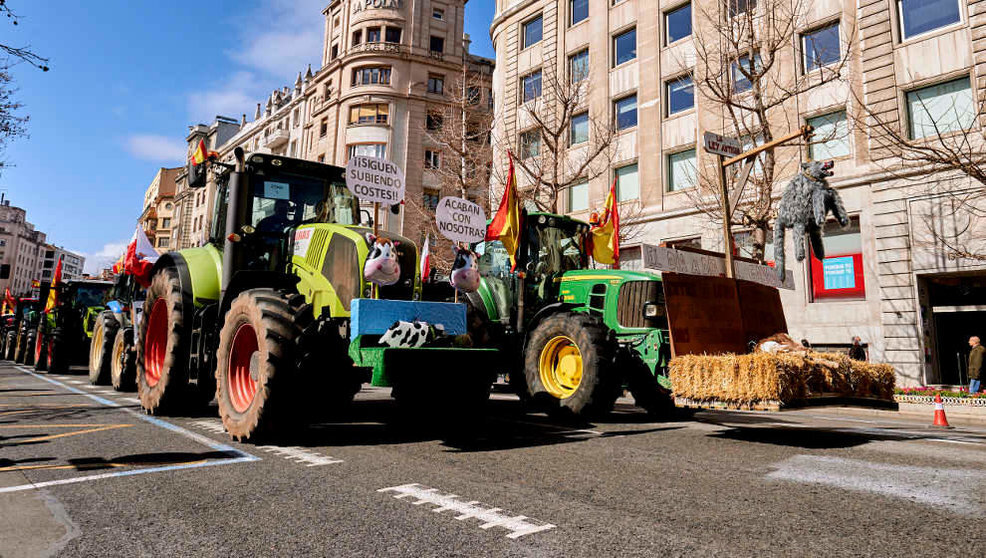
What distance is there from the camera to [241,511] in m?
3.48

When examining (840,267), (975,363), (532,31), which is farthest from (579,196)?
(975,363)

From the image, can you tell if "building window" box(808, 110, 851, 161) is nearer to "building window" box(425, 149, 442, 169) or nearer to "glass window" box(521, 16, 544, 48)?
"glass window" box(521, 16, 544, 48)

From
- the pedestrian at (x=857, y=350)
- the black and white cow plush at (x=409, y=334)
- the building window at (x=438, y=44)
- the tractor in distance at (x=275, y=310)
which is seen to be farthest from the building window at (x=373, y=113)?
the black and white cow plush at (x=409, y=334)

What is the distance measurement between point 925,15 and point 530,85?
15696 mm

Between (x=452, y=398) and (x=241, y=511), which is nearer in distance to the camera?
(x=241, y=511)

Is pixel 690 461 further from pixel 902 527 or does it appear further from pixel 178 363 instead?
pixel 178 363

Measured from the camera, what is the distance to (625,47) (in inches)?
983

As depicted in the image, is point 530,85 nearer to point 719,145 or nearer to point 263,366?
point 719,145

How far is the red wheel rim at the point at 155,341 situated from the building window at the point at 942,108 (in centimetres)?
1855

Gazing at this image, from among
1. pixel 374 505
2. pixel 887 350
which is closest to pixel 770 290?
pixel 374 505

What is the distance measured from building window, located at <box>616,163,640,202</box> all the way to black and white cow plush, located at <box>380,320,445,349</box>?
62.6 feet

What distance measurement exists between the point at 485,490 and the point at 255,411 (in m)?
2.59

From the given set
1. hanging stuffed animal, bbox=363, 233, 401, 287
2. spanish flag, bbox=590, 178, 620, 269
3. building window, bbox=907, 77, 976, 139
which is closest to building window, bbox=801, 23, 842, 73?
building window, bbox=907, 77, 976, 139

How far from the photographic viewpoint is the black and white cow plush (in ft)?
17.7
